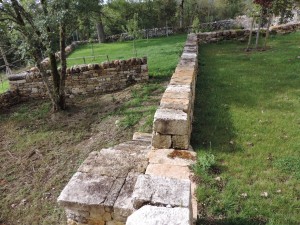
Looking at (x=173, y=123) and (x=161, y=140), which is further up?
(x=173, y=123)

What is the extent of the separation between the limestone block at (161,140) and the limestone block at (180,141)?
7cm

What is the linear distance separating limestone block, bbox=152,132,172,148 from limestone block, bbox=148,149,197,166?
12 centimetres

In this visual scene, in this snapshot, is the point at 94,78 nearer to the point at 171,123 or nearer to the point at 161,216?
the point at 171,123

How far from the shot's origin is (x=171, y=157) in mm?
3512

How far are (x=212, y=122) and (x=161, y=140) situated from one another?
1.34 metres

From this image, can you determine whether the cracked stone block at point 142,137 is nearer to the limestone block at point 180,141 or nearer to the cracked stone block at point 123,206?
the limestone block at point 180,141

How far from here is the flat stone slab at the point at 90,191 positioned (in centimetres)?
249

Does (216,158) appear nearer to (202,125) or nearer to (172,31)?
(202,125)

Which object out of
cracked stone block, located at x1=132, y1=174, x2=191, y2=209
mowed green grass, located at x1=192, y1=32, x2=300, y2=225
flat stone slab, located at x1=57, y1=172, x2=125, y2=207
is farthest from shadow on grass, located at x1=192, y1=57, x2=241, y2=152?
cracked stone block, located at x1=132, y1=174, x2=191, y2=209

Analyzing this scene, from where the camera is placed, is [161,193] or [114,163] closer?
[161,193]

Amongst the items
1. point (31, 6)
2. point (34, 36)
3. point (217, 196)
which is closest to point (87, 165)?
point (217, 196)

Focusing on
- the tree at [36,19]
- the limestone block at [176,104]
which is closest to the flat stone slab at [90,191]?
the limestone block at [176,104]

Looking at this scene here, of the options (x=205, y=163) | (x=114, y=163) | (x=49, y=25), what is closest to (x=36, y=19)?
(x=49, y=25)

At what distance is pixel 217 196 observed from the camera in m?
2.92
